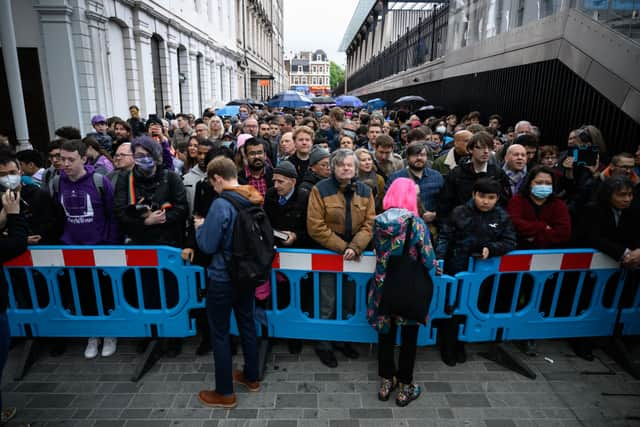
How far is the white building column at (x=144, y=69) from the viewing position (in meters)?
14.9

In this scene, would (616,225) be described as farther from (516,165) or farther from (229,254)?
(229,254)

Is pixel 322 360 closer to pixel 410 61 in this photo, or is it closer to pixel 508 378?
pixel 508 378

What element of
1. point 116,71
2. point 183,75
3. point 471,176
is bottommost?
point 471,176

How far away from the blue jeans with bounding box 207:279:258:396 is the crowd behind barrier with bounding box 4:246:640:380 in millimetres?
567

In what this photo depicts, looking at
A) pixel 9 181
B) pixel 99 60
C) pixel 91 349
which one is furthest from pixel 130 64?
pixel 91 349

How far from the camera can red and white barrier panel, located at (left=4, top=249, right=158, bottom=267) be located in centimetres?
386

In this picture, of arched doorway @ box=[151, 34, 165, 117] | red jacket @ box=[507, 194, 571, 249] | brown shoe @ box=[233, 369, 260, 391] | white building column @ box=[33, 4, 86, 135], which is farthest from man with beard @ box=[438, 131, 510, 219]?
arched doorway @ box=[151, 34, 165, 117]

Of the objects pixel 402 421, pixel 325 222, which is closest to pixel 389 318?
pixel 402 421

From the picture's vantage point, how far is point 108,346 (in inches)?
162

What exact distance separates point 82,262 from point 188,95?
19.7 m

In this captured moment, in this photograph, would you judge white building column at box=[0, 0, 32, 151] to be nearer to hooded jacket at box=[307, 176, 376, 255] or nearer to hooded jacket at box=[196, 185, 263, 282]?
hooded jacket at box=[196, 185, 263, 282]

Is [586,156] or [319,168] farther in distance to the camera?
[586,156]

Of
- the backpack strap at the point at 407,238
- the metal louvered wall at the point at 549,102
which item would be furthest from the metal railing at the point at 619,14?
the backpack strap at the point at 407,238

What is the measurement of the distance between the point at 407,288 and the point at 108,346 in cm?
297
